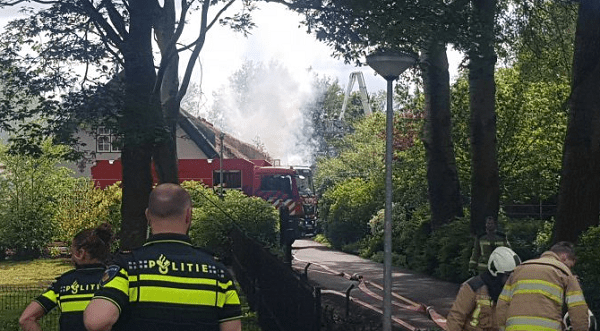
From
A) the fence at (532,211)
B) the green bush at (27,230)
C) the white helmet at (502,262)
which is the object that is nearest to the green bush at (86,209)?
the green bush at (27,230)

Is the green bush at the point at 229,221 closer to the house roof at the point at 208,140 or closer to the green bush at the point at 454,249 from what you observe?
the green bush at the point at 454,249

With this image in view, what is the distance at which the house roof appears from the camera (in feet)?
183

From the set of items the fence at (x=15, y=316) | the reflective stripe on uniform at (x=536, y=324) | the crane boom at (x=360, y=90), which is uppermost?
the crane boom at (x=360, y=90)

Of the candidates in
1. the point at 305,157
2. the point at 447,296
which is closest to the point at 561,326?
the point at 447,296

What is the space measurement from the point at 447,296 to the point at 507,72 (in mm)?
15034

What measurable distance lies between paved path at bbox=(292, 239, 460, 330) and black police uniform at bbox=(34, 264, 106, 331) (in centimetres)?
891

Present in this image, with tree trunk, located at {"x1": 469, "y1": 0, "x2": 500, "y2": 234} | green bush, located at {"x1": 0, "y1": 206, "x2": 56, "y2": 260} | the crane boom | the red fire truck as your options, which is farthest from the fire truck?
the crane boom

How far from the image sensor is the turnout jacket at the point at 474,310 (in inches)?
296

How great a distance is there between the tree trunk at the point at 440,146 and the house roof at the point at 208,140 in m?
16.6

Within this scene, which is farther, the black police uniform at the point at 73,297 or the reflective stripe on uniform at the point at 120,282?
the black police uniform at the point at 73,297

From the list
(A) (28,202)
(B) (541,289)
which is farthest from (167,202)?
(A) (28,202)

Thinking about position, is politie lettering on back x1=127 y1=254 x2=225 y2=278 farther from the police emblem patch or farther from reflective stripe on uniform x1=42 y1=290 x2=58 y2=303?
reflective stripe on uniform x1=42 y1=290 x2=58 y2=303

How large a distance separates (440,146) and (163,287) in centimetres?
2191

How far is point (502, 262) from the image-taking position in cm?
747
